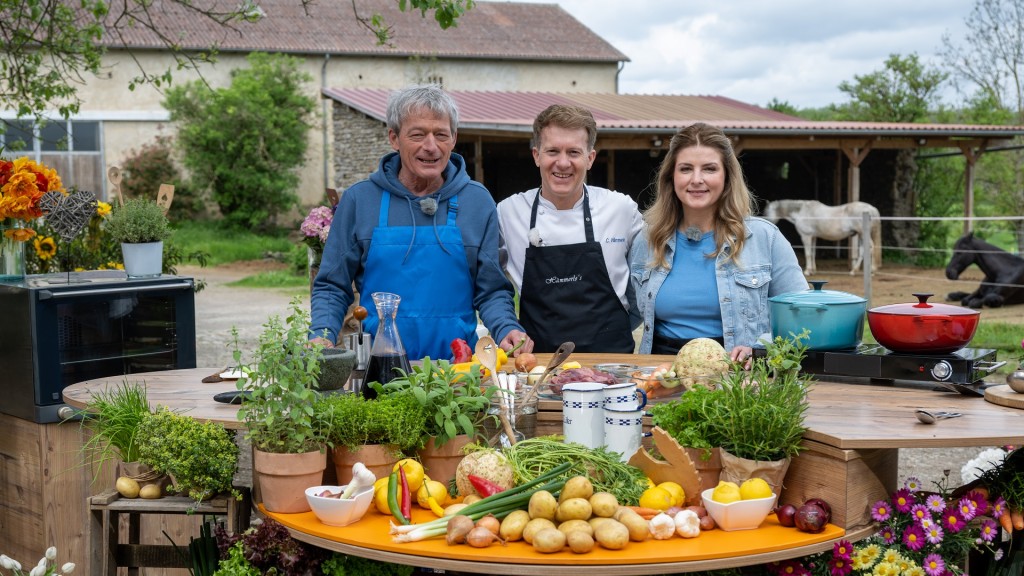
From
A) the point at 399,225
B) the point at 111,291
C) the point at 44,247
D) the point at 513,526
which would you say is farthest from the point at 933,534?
the point at 44,247

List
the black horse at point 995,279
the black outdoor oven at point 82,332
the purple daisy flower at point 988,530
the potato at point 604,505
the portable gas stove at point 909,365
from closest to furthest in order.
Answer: the potato at point 604,505 < the purple daisy flower at point 988,530 < the portable gas stove at point 909,365 < the black outdoor oven at point 82,332 < the black horse at point 995,279

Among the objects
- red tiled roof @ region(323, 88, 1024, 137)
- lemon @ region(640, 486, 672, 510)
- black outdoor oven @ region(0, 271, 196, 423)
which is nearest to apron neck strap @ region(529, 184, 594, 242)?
black outdoor oven @ region(0, 271, 196, 423)

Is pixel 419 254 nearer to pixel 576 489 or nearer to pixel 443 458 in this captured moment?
pixel 443 458

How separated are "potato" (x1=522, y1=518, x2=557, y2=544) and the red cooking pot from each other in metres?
1.08

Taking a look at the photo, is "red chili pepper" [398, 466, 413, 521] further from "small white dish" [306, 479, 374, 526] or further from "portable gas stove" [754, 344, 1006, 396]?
"portable gas stove" [754, 344, 1006, 396]

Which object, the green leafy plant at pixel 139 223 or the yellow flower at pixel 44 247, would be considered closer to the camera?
the green leafy plant at pixel 139 223

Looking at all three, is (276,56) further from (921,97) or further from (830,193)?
(921,97)

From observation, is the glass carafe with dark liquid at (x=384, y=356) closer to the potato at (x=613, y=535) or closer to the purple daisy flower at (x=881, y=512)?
the potato at (x=613, y=535)

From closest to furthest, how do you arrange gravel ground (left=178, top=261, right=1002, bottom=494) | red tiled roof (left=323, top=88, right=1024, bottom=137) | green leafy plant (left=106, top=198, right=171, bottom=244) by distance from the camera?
1. green leafy plant (left=106, top=198, right=171, bottom=244)
2. gravel ground (left=178, top=261, right=1002, bottom=494)
3. red tiled roof (left=323, top=88, right=1024, bottom=137)

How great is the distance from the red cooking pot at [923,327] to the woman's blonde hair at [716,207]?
0.85m

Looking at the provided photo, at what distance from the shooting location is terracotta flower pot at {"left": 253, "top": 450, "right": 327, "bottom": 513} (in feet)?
7.97

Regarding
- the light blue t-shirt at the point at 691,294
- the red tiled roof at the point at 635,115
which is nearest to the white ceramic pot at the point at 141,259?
the light blue t-shirt at the point at 691,294

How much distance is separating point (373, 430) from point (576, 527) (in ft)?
2.05

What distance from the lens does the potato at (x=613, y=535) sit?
214cm
